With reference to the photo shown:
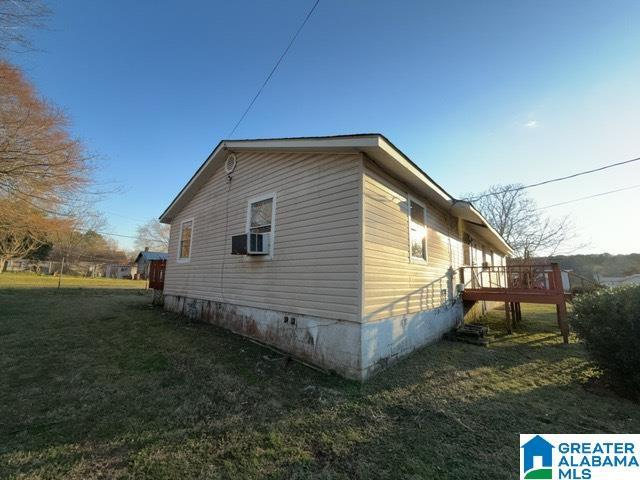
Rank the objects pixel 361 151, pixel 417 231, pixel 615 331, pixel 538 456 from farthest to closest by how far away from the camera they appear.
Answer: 1. pixel 417 231
2. pixel 361 151
3. pixel 615 331
4. pixel 538 456

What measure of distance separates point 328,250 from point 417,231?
3.12m

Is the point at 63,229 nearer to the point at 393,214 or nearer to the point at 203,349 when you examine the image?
the point at 203,349

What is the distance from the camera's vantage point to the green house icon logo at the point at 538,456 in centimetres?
283

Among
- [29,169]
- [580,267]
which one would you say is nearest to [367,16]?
[29,169]

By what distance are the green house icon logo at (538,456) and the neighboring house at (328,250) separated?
2.25 m

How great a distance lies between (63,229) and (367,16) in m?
18.7

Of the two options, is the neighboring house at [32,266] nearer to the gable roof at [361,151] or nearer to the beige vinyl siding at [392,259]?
the gable roof at [361,151]

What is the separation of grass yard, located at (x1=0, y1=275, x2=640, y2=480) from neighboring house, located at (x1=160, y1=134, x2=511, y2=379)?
0.72 meters

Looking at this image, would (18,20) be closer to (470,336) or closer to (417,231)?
(417,231)

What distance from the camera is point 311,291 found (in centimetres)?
560

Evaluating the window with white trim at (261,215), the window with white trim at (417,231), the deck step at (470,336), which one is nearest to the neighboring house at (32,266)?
the window with white trim at (261,215)

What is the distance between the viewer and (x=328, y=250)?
5422 mm

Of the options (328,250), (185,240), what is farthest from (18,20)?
(328,250)

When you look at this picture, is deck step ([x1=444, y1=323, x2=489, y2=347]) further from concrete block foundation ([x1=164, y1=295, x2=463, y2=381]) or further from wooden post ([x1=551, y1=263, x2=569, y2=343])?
wooden post ([x1=551, y1=263, x2=569, y2=343])
